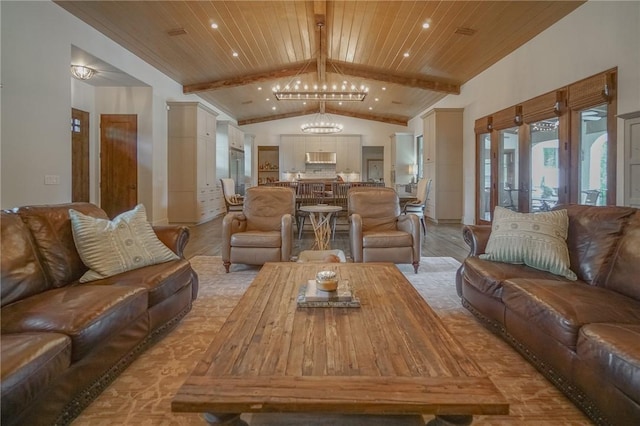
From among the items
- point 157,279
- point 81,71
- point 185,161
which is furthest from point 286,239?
point 185,161

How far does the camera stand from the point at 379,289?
7.00 feet

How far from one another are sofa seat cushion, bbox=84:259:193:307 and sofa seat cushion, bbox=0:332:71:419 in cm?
71

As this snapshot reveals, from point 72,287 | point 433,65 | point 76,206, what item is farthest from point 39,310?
point 433,65

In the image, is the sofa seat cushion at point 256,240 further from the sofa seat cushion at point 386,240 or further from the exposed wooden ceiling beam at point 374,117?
the exposed wooden ceiling beam at point 374,117

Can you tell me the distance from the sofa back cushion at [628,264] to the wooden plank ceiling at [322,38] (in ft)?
12.0

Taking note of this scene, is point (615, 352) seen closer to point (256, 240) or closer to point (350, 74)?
point (256, 240)

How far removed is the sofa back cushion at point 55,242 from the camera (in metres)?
2.13

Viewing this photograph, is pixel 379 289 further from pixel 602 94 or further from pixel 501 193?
pixel 501 193

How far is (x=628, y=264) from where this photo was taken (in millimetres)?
2074

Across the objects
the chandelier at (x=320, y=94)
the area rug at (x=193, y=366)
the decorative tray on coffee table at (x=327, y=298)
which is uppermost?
the chandelier at (x=320, y=94)

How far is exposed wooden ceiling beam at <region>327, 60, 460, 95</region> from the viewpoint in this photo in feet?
26.9

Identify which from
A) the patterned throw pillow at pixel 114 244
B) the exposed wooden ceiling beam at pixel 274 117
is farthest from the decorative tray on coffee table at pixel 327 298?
the exposed wooden ceiling beam at pixel 274 117

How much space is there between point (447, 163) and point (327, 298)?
7.51 m

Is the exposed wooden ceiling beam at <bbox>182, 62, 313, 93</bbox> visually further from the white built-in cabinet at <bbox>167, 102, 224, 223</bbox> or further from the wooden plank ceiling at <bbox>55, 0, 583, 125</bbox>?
the white built-in cabinet at <bbox>167, 102, 224, 223</bbox>
